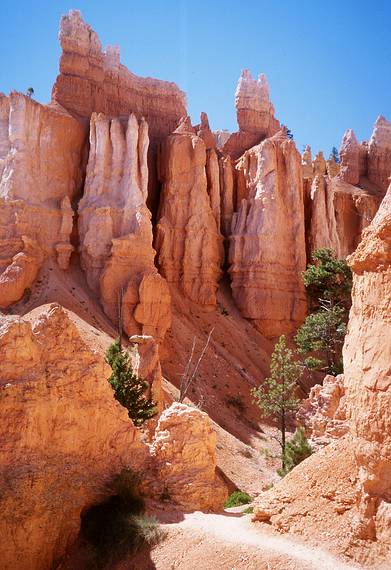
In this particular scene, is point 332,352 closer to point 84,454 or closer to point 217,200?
point 217,200

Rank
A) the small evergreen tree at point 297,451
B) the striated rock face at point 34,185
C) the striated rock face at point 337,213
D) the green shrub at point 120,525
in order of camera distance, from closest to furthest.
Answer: the green shrub at point 120,525
the small evergreen tree at point 297,451
the striated rock face at point 34,185
the striated rock face at point 337,213

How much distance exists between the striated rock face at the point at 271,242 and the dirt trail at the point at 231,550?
2813 cm

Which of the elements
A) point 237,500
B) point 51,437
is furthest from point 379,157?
point 51,437

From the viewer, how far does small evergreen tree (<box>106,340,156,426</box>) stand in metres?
20.6

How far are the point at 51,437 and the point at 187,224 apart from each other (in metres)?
28.5

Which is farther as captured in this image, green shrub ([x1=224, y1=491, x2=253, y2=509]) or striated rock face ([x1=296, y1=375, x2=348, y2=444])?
green shrub ([x1=224, y1=491, x2=253, y2=509])

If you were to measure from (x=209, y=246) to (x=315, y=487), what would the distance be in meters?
29.9

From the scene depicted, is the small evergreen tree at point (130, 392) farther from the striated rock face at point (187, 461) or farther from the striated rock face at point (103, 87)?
the striated rock face at point (103, 87)

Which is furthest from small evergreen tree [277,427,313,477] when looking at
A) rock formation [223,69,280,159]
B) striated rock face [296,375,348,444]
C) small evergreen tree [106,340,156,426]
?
rock formation [223,69,280,159]

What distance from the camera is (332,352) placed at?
1318 inches

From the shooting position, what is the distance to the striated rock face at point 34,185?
3257cm

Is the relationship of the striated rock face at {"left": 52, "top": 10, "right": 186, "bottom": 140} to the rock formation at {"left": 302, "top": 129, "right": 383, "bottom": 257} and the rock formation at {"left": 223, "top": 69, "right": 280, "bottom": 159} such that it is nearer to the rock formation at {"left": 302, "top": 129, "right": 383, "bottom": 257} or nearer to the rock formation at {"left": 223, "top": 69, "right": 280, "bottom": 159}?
the rock formation at {"left": 223, "top": 69, "right": 280, "bottom": 159}

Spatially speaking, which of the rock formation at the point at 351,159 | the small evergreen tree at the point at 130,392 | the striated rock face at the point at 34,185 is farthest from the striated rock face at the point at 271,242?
the small evergreen tree at the point at 130,392

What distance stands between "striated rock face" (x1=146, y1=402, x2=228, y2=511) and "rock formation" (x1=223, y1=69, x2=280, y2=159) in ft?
122
